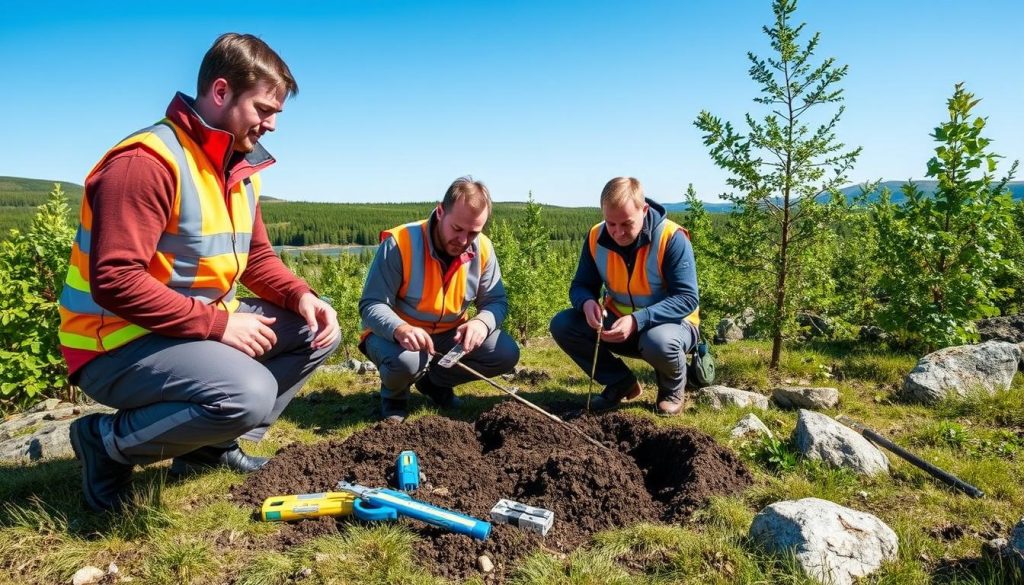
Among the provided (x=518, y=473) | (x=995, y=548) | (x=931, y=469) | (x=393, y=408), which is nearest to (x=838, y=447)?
(x=931, y=469)

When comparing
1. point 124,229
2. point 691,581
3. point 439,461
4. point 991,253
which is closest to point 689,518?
point 691,581

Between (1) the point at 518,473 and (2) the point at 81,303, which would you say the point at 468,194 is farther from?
(2) the point at 81,303

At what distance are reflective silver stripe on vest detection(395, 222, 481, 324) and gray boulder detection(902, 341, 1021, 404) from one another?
4.01m

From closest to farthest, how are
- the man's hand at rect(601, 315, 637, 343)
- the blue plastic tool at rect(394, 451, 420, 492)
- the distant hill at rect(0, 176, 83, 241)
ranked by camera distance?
the blue plastic tool at rect(394, 451, 420, 492) < the man's hand at rect(601, 315, 637, 343) < the distant hill at rect(0, 176, 83, 241)

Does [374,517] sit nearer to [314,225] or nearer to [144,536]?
[144,536]

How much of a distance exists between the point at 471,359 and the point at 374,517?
2242 mm

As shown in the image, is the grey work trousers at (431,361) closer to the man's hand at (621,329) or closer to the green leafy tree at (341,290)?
the man's hand at (621,329)

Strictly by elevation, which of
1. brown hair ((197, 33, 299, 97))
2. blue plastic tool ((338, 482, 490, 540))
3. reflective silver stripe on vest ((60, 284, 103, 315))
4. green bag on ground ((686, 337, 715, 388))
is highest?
brown hair ((197, 33, 299, 97))

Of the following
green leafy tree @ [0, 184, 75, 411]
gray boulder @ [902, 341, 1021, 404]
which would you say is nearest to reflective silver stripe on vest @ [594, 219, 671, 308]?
gray boulder @ [902, 341, 1021, 404]

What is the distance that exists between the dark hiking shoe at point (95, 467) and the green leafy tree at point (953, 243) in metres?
6.95

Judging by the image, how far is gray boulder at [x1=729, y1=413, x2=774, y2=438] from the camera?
439cm

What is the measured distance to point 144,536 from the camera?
2.97 meters

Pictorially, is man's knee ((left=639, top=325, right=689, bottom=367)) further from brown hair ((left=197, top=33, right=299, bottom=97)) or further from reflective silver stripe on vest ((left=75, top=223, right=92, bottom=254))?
reflective silver stripe on vest ((left=75, top=223, right=92, bottom=254))

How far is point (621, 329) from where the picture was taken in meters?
4.87
